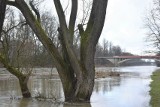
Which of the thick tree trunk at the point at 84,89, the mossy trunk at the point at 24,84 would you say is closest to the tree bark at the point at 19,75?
the mossy trunk at the point at 24,84

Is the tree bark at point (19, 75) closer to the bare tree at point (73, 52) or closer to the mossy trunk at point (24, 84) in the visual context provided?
the mossy trunk at point (24, 84)

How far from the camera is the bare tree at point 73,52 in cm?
1744

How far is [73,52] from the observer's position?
18031 millimetres

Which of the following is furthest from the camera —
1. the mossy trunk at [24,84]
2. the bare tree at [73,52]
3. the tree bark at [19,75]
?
the mossy trunk at [24,84]

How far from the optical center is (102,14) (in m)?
17.2

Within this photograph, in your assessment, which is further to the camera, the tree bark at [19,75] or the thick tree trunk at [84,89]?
the tree bark at [19,75]

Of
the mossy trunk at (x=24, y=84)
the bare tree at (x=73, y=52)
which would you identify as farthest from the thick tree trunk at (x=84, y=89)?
the mossy trunk at (x=24, y=84)

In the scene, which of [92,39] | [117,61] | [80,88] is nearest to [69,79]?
[80,88]

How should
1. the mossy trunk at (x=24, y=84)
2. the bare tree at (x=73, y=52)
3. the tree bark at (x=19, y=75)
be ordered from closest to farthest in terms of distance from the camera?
the bare tree at (x=73, y=52) → the tree bark at (x=19, y=75) → the mossy trunk at (x=24, y=84)

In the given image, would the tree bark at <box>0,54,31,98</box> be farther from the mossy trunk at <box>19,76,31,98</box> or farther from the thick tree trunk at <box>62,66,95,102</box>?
the thick tree trunk at <box>62,66,95,102</box>

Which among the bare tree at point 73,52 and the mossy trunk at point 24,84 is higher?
the bare tree at point 73,52

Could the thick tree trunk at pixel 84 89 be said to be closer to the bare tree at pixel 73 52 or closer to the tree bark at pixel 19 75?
the bare tree at pixel 73 52

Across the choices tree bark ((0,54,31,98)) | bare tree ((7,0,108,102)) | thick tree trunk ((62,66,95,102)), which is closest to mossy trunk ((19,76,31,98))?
tree bark ((0,54,31,98))

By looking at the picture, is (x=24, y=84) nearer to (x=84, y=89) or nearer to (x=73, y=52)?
(x=73, y=52)
